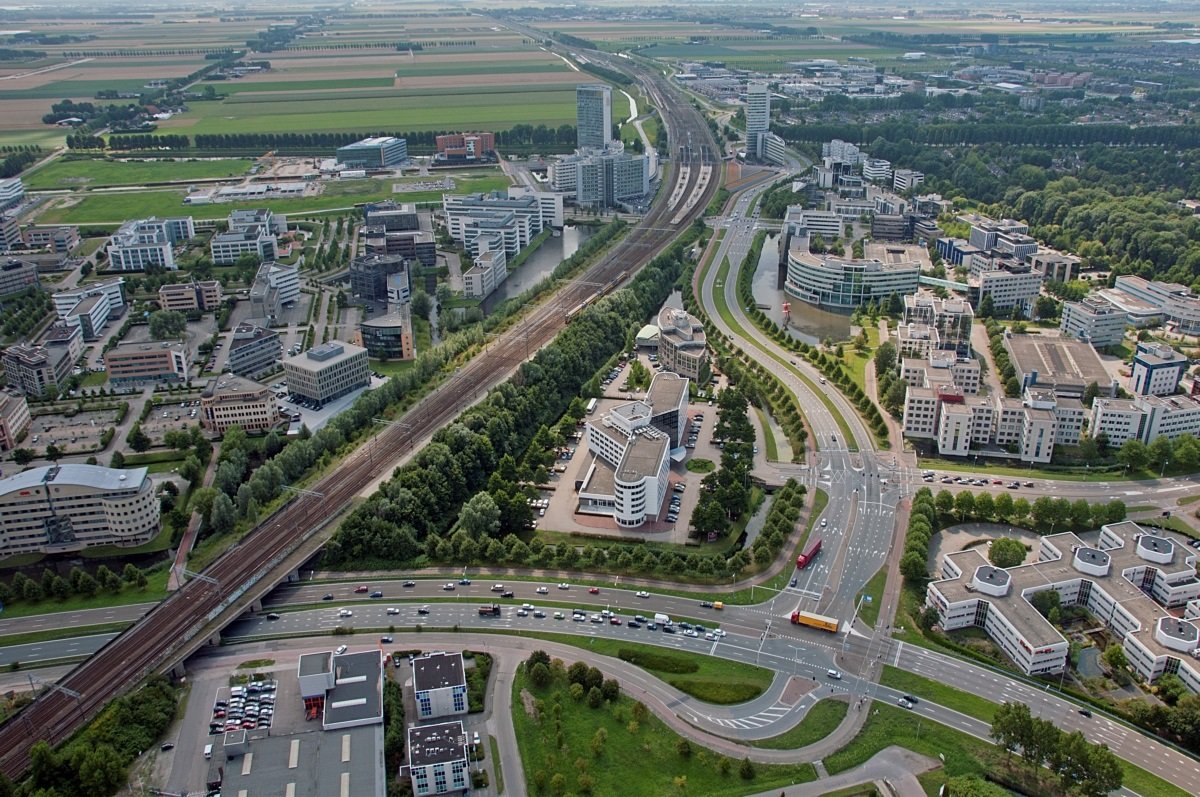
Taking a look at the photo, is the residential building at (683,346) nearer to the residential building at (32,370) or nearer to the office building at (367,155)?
the residential building at (32,370)

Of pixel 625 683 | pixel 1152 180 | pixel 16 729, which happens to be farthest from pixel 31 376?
pixel 1152 180

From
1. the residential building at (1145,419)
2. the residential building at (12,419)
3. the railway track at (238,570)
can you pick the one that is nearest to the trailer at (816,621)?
the railway track at (238,570)

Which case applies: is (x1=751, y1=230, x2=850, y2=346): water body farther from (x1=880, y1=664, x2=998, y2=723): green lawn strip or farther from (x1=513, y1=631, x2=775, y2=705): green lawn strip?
(x1=513, y1=631, x2=775, y2=705): green lawn strip

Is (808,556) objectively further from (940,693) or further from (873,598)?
(940,693)

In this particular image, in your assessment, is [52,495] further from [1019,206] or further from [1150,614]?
[1019,206]

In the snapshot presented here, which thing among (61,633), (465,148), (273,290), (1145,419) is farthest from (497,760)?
(465,148)
